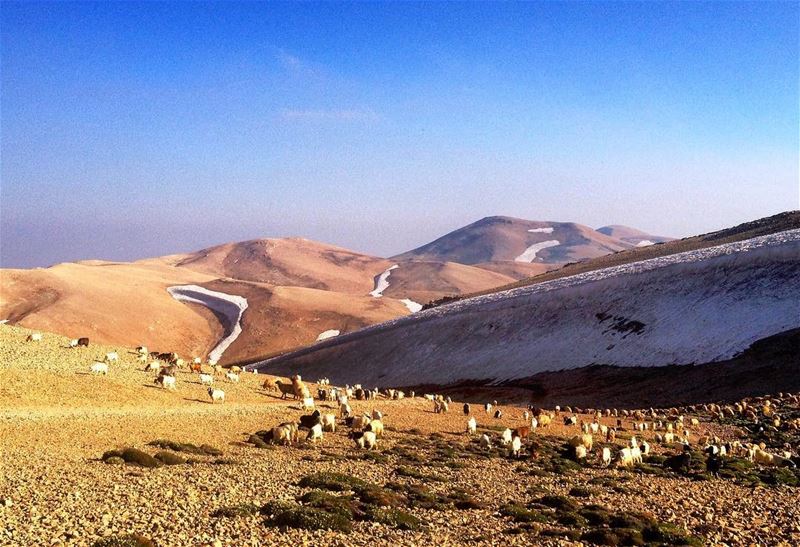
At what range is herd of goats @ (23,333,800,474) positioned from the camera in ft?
92.2

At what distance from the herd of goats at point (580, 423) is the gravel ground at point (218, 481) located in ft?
3.00

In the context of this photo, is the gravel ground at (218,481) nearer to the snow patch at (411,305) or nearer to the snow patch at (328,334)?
the snow patch at (328,334)

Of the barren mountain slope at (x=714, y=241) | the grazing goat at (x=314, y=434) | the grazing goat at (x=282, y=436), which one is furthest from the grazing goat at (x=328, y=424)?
the barren mountain slope at (x=714, y=241)

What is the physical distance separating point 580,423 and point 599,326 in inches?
1212

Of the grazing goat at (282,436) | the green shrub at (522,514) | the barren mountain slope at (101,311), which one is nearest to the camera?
the green shrub at (522,514)

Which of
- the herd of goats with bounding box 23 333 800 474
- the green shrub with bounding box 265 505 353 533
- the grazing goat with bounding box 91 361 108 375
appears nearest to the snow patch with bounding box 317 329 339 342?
the herd of goats with bounding box 23 333 800 474

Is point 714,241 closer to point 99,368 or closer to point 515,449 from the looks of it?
point 515,449

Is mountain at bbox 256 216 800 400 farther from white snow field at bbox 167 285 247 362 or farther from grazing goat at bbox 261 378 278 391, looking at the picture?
white snow field at bbox 167 285 247 362

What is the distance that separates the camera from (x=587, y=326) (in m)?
69.2

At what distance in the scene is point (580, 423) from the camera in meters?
39.4

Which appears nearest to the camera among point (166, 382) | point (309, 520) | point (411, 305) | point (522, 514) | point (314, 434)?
point (309, 520)

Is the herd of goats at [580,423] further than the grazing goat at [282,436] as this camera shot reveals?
Yes

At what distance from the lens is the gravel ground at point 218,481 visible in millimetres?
15328

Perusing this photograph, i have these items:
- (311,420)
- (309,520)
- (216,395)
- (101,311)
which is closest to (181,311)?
(101,311)
